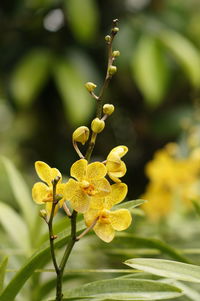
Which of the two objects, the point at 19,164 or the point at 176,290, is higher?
the point at 19,164

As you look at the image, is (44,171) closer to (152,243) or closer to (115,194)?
(115,194)

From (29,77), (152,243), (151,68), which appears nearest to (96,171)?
(152,243)

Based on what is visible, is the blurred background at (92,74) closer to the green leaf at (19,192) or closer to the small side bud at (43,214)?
the green leaf at (19,192)

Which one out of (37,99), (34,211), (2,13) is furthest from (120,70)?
(34,211)

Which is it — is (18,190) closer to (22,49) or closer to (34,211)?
(34,211)

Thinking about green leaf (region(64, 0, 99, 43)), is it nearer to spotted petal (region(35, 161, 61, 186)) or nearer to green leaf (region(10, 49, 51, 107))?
green leaf (region(10, 49, 51, 107))

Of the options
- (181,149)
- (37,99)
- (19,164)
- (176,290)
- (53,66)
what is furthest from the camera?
Answer: (19,164)
